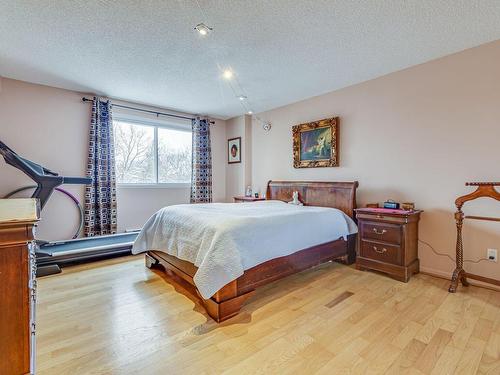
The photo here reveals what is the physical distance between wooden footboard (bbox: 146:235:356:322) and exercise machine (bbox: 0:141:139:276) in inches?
28.8

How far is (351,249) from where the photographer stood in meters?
3.36

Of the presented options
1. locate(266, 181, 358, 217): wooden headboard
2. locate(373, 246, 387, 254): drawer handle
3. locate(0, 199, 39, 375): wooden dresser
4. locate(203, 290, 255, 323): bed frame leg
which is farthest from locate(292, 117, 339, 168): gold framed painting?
locate(0, 199, 39, 375): wooden dresser

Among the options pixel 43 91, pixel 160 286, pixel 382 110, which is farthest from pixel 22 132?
pixel 382 110

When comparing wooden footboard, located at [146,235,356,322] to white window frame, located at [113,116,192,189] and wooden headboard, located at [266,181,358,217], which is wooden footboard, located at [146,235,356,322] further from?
white window frame, located at [113,116,192,189]

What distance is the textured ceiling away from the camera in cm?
199

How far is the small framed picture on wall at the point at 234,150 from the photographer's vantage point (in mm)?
5324

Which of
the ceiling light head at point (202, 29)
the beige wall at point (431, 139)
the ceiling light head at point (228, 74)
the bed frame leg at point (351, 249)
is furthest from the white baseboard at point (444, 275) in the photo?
the ceiling light head at point (202, 29)

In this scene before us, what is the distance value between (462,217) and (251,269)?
2122 mm

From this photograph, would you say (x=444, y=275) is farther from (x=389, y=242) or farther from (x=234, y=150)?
(x=234, y=150)

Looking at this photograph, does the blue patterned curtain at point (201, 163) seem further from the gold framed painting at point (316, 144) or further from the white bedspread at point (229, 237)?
the white bedspread at point (229, 237)

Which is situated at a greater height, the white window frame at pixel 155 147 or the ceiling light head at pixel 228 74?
the ceiling light head at pixel 228 74

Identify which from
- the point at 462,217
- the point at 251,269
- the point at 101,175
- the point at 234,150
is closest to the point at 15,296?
the point at 251,269

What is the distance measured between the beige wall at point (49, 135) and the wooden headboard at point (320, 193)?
2.73 metres

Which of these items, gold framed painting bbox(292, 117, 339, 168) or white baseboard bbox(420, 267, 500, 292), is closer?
white baseboard bbox(420, 267, 500, 292)
